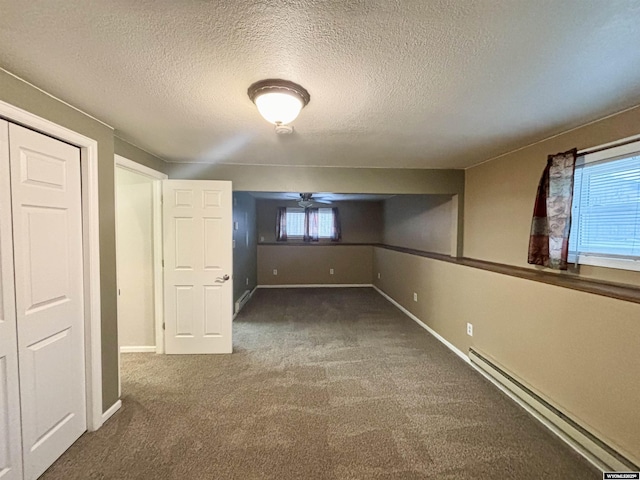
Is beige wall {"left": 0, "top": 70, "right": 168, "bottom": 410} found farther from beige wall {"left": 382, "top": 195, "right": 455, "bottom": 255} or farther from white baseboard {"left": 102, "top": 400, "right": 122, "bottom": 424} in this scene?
beige wall {"left": 382, "top": 195, "right": 455, "bottom": 255}

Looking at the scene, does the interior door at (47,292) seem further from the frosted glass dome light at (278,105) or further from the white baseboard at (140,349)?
the white baseboard at (140,349)

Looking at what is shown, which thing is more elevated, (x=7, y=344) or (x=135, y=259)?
(x=135, y=259)

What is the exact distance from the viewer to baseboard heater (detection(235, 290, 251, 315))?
5.00 meters

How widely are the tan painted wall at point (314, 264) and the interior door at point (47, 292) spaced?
524cm

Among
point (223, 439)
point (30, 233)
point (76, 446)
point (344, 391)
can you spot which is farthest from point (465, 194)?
point (76, 446)

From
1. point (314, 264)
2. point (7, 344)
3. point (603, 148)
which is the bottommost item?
point (314, 264)

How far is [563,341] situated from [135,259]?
4.03 metres

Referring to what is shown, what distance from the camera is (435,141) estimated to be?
2596mm

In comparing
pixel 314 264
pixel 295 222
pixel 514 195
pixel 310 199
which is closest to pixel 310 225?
pixel 295 222

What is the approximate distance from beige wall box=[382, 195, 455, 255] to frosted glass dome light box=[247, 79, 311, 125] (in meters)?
3.02

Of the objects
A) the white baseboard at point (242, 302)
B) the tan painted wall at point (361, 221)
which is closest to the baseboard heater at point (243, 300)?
the white baseboard at point (242, 302)

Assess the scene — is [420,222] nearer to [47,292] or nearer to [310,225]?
[310,225]

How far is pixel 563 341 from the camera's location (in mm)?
2029

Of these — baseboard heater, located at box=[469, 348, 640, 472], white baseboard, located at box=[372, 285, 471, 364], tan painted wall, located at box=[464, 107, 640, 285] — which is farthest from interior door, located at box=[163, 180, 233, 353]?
tan painted wall, located at box=[464, 107, 640, 285]
